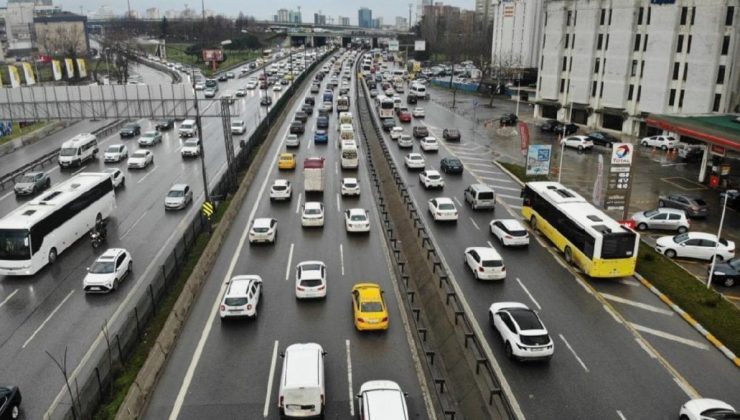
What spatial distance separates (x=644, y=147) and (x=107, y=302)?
60.7m

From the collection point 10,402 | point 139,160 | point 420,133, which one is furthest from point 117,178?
point 420,133

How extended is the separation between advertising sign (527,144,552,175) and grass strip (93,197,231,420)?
27843 millimetres

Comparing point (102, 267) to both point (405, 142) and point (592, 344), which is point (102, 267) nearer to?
point (592, 344)

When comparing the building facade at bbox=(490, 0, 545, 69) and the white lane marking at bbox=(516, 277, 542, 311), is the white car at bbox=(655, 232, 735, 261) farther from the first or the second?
the building facade at bbox=(490, 0, 545, 69)

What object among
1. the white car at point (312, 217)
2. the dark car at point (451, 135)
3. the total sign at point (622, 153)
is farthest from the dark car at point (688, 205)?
the dark car at point (451, 135)

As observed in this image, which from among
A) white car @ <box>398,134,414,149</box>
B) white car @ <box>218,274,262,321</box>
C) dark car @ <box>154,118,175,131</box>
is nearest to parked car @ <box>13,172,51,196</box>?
dark car @ <box>154,118,175,131</box>

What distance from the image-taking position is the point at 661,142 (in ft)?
216

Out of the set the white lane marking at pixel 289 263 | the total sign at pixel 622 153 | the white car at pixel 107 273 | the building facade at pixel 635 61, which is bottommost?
the white lane marking at pixel 289 263

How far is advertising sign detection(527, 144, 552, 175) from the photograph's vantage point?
48.5 meters

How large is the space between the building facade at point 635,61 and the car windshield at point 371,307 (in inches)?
2152

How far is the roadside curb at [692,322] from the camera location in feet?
79.3

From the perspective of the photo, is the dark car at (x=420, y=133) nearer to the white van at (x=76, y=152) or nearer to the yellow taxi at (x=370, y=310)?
the white van at (x=76, y=152)

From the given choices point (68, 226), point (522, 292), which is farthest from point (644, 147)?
point (68, 226)

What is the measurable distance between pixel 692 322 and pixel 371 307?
49.2 feet
